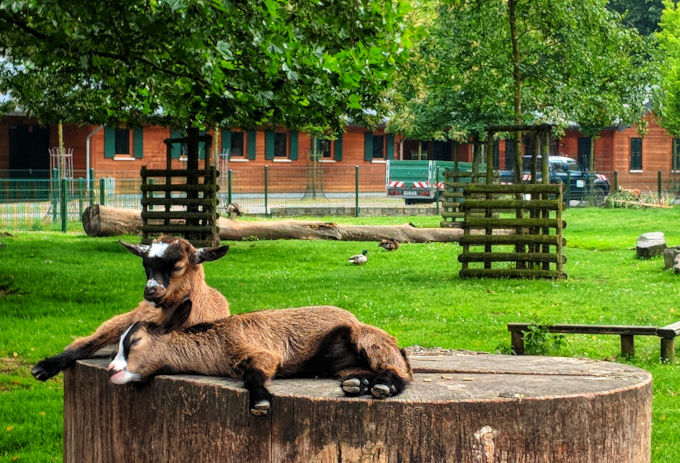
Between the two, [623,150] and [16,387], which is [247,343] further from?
[623,150]

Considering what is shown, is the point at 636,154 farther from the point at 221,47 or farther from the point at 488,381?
the point at 488,381

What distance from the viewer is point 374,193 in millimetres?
47750

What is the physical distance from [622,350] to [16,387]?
237 inches

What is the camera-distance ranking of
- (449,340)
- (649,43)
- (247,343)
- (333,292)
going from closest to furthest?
(247,343), (449,340), (333,292), (649,43)

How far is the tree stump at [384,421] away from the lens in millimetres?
4273

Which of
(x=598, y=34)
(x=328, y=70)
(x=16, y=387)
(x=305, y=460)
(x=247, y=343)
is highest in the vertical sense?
(x=598, y=34)

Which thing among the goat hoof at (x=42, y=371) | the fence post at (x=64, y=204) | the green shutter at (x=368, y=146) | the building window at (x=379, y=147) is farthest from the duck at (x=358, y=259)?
the building window at (x=379, y=147)

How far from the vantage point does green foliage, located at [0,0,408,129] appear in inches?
437

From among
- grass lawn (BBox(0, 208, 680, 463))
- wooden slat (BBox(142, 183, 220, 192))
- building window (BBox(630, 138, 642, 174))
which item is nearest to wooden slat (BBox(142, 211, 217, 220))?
wooden slat (BBox(142, 183, 220, 192))

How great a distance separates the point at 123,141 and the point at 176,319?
4238 cm

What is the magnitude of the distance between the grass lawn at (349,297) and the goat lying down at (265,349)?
3.25 metres

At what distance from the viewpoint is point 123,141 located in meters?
45.9

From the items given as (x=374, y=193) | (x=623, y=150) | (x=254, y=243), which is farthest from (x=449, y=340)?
(x=623, y=150)

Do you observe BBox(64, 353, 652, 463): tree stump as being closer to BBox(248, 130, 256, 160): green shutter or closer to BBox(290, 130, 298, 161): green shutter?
BBox(248, 130, 256, 160): green shutter
